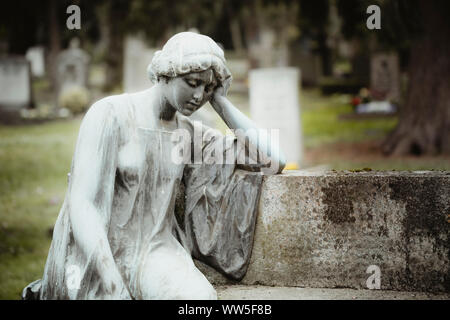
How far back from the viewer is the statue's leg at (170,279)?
3213mm

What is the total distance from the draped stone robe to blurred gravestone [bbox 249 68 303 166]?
6.51 m

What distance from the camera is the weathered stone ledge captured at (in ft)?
11.8

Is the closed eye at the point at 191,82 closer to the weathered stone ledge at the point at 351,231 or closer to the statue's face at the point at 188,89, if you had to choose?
the statue's face at the point at 188,89

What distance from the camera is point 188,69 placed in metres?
3.27

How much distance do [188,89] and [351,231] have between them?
4.24ft

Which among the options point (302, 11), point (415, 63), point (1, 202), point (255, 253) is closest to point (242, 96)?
point (302, 11)

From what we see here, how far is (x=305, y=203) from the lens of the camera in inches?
147

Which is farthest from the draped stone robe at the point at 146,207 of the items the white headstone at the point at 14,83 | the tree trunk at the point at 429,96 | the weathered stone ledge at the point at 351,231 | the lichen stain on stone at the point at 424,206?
the white headstone at the point at 14,83

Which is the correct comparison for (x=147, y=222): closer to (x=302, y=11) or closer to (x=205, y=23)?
(x=302, y=11)

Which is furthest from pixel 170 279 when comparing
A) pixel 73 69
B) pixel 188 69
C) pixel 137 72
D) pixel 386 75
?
pixel 73 69

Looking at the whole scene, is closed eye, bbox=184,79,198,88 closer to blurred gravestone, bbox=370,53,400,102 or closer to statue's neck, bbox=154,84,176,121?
statue's neck, bbox=154,84,176,121

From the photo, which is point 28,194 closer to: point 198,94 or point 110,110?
point 110,110

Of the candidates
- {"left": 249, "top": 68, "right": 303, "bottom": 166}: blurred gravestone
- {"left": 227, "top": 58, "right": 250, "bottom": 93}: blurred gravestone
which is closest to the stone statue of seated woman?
{"left": 249, "top": 68, "right": 303, "bottom": 166}: blurred gravestone
